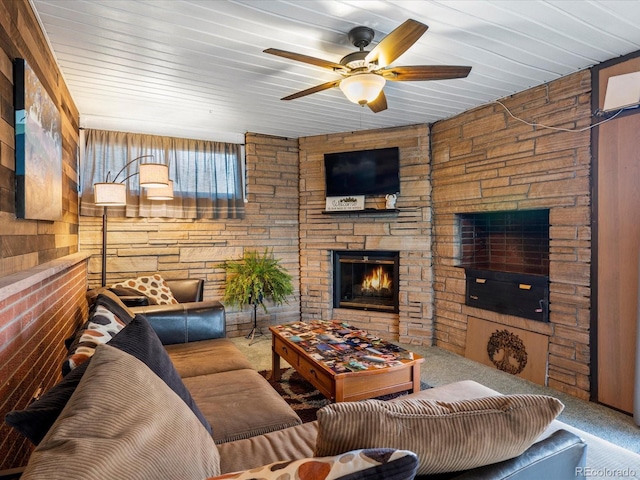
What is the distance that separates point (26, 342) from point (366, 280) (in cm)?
348

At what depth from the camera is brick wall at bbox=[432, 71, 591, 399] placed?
2691 millimetres

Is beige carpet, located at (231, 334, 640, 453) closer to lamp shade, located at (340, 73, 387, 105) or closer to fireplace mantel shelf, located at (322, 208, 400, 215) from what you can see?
fireplace mantel shelf, located at (322, 208, 400, 215)

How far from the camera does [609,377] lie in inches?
99.3

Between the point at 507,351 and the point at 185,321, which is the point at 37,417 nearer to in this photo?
the point at 185,321

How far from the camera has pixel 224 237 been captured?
14.2 ft

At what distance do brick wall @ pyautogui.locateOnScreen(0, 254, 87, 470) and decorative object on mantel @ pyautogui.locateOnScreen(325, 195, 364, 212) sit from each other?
9.00ft

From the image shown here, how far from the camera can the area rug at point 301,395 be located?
8.20ft

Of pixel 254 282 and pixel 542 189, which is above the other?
pixel 542 189

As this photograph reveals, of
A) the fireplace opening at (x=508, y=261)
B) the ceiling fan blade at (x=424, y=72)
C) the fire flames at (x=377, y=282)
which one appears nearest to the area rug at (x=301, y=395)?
the fireplace opening at (x=508, y=261)

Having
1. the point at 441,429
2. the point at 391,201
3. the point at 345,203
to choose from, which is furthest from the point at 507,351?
the point at 441,429

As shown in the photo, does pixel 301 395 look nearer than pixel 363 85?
No

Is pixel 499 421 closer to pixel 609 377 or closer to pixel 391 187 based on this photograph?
pixel 609 377

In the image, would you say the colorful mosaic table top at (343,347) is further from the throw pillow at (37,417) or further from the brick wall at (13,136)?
the brick wall at (13,136)

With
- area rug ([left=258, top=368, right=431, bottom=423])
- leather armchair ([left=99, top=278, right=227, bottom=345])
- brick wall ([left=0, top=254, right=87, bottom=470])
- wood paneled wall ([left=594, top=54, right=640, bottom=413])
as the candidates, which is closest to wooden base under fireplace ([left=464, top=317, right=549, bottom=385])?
wood paneled wall ([left=594, top=54, right=640, bottom=413])
